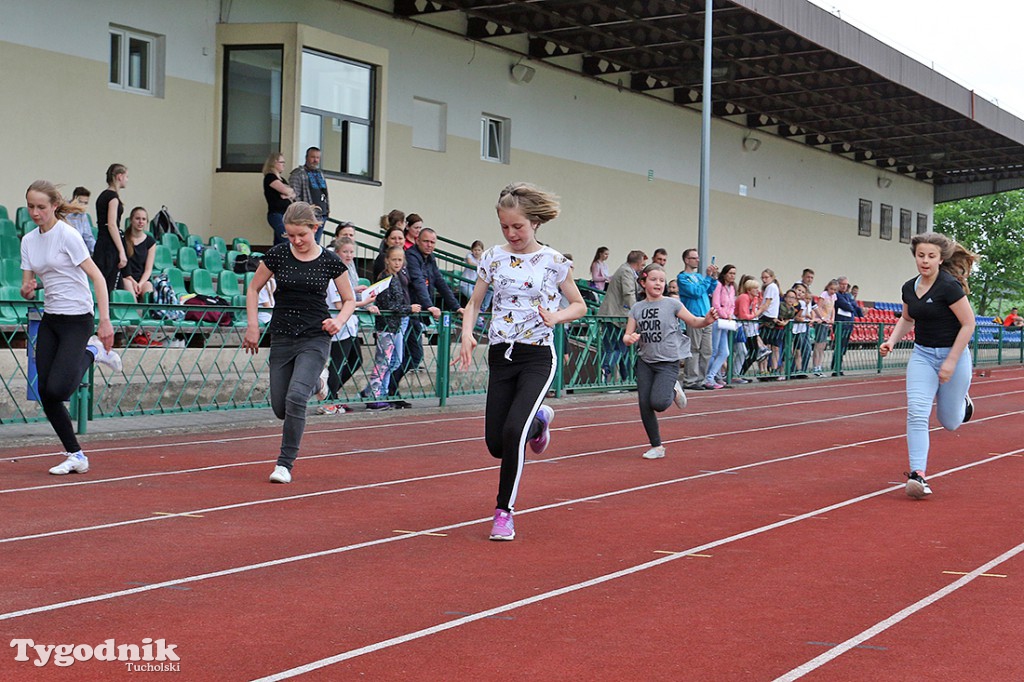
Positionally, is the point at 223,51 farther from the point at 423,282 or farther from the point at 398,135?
the point at 423,282

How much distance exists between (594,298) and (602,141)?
6.44 meters

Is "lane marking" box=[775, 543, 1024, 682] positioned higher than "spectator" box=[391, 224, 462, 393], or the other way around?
"spectator" box=[391, 224, 462, 393]

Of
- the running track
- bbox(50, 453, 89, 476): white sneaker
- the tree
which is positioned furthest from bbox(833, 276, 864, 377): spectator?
the tree

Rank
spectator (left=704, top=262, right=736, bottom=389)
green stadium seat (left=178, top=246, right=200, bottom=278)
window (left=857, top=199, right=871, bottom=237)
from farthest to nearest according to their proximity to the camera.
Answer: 1. window (left=857, top=199, right=871, bottom=237)
2. spectator (left=704, top=262, right=736, bottom=389)
3. green stadium seat (left=178, top=246, right=200, bottom=278)

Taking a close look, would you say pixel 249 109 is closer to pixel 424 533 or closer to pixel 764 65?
pixel 764 65

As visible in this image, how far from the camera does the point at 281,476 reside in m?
9.45

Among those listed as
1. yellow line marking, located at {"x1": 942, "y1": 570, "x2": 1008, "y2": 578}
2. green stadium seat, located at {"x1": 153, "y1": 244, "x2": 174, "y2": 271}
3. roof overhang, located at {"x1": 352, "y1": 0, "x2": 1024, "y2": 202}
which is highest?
roof overhang, located at {"x1": 352, "y1": 0, "x2": 1024, "y2": 202}

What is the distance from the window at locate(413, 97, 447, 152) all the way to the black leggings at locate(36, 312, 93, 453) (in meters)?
16.7

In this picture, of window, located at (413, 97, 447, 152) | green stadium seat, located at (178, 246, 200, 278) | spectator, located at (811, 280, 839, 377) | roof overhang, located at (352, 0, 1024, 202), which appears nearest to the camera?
green stadium seat, located at (178, 246, 200, 278)

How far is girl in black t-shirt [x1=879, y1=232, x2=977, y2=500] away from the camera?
30.7 feet

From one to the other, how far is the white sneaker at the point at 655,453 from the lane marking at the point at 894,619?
4422 millimetres

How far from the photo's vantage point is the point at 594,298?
83.8 feet

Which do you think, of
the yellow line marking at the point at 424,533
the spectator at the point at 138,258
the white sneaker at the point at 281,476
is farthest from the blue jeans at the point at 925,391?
the spectator at the point at 138,258

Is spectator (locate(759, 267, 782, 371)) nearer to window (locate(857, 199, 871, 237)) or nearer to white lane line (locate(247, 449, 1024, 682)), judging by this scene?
white lane line (locate(247, 449, 1024, 682))
